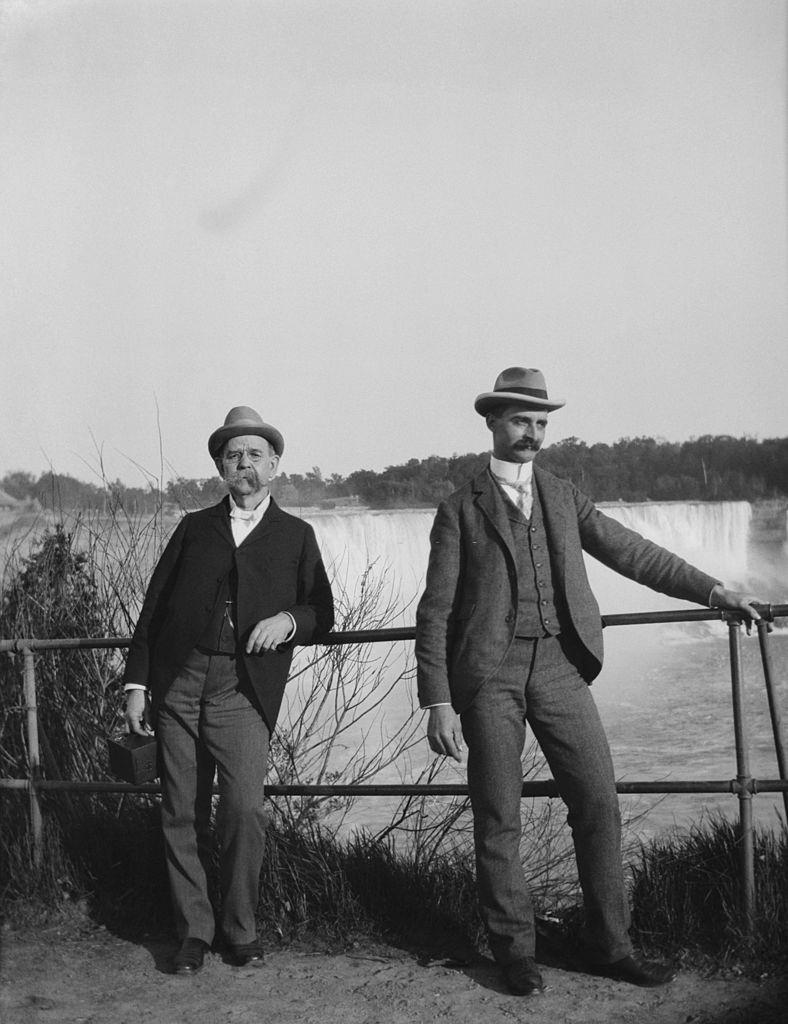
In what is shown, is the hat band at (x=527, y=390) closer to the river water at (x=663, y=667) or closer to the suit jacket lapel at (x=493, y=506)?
the suit jacket lapel at (x=493, y=506)

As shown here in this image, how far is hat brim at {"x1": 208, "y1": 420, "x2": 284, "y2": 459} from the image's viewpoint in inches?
141

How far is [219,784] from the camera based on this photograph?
351 cm

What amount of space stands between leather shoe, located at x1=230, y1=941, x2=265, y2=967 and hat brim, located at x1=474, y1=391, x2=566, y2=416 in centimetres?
170

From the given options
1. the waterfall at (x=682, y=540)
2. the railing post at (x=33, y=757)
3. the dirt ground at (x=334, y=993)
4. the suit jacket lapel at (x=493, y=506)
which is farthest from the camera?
the waterfall at (x=682, y=540)

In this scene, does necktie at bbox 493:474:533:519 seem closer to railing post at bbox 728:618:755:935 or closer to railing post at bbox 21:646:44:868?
railing post at bbox 728:618:755:935

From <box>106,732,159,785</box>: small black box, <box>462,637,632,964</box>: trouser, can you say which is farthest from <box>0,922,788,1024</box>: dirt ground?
<box>106,732,159,785</box>: small black box

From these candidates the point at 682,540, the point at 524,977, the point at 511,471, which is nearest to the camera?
the point at 524,977

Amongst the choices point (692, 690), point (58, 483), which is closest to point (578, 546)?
point (58, 483)

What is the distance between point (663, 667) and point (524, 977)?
32208mm

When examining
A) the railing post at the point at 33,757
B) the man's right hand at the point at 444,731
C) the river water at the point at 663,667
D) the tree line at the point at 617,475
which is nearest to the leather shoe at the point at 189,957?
the railing post at the point at 33,757

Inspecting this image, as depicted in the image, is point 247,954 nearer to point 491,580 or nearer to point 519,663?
point 519,663

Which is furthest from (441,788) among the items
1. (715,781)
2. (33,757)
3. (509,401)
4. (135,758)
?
(33,757)

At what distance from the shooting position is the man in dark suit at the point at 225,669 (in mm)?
3453

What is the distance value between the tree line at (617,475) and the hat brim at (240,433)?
24.7 meters
